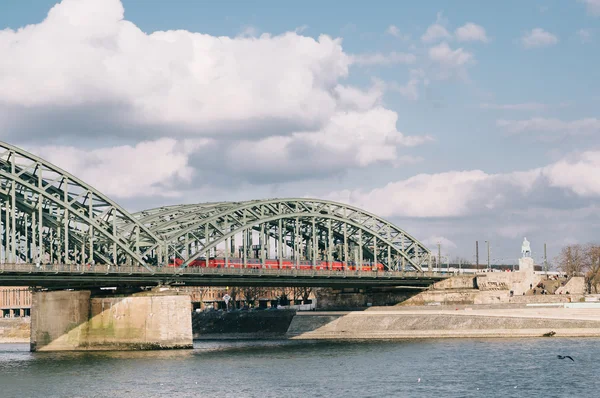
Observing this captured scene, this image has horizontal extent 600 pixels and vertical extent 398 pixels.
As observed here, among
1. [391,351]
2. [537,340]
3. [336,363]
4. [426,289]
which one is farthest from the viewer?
[426,289]

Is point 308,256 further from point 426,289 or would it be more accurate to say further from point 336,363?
point 336,363

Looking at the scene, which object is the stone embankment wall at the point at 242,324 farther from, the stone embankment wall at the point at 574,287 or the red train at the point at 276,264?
the stone embankment wall at the point at 574,287

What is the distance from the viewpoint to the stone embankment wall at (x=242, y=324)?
15625 centimetres

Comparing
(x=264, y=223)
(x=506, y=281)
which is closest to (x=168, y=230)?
(x=264, y=223)

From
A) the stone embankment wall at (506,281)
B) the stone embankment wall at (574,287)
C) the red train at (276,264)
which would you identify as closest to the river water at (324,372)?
the red train at (276,264)

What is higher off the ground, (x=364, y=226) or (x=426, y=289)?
(x=364, y=226)

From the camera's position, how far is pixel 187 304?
11819 cm

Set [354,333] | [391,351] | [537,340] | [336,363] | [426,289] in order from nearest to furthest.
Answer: [336,363] < [391,351] < [537,340] < [354,333] < [426,289]

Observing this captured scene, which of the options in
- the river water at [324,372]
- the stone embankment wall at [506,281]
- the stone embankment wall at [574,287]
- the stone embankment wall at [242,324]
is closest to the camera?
the river water at [324,372]

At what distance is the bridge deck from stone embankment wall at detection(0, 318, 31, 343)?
63141mm

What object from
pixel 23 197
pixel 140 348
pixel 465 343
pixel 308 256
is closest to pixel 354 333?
pixel 308 256

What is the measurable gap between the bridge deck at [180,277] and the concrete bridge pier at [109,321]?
259 centimetres

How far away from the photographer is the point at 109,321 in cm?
11938

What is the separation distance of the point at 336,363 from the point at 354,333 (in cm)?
5028
